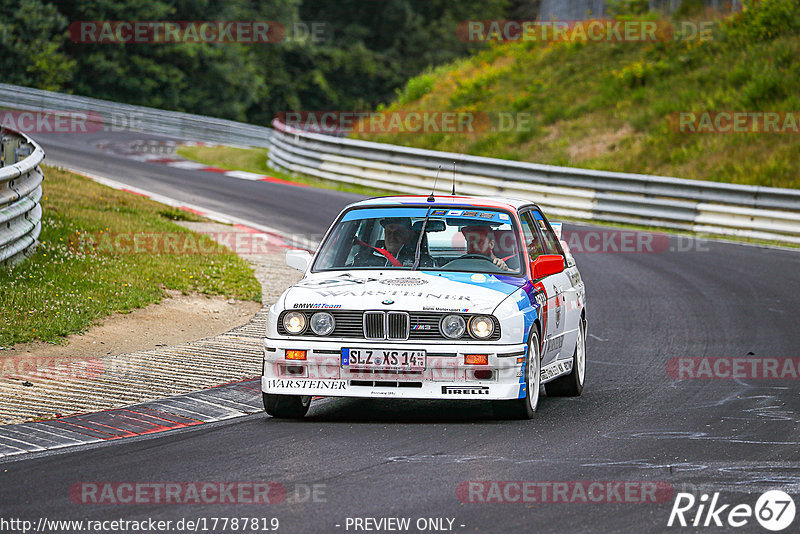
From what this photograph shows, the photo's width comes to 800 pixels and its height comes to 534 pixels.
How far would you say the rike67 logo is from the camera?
567 cm

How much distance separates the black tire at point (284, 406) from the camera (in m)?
8.34

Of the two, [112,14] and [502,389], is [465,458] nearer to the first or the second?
[502,389]

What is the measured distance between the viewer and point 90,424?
315 inches

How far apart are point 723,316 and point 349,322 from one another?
688 centimetres

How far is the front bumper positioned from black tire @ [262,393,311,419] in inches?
7.4

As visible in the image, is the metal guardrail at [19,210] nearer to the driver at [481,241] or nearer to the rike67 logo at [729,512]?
the driver at [481,241]

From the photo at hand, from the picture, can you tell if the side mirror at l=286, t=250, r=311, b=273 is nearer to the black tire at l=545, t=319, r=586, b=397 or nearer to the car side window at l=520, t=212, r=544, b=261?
the car side window at l=520, t=212, r=544, b=261

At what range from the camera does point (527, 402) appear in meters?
8.29

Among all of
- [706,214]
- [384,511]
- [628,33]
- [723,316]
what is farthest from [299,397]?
[628,33]

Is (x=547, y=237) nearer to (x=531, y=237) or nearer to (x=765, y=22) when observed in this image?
(x=531, y=237)

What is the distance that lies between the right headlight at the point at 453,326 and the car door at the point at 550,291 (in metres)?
1.02

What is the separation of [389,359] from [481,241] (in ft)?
5.24

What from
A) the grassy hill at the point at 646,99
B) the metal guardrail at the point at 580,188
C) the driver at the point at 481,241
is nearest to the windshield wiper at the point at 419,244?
the driver at the point at 481,241

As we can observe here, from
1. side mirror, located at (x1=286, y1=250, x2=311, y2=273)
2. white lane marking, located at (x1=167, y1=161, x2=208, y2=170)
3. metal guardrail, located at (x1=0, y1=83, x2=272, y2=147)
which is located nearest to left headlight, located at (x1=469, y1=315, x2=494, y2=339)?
side mirror, located at (x1=286, y1=250, x2=311, y2=273)
